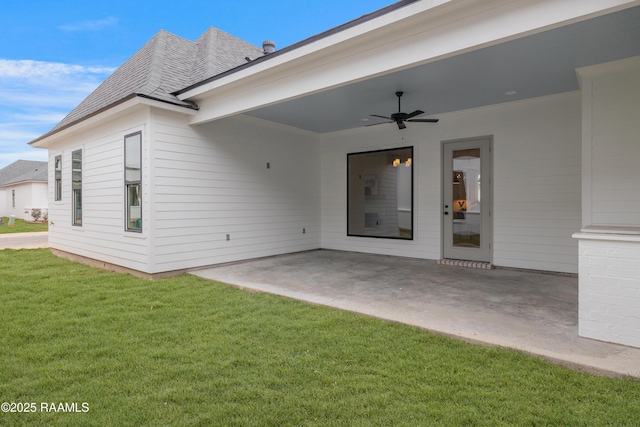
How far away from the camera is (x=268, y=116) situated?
6.85 meters

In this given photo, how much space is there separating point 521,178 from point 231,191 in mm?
5187

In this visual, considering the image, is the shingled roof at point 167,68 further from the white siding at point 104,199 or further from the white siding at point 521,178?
the white siding at point 521,178

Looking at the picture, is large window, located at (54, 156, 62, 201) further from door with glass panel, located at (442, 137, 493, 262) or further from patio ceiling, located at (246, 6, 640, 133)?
door with glass panel, located at (442, 137, 493, 262)

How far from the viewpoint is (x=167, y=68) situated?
6.46 meters

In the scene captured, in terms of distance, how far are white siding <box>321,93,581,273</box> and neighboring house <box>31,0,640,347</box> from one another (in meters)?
0.02

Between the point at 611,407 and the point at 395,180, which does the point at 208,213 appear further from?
the point at 611,407

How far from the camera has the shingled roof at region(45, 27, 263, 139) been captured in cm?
584

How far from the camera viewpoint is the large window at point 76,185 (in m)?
7.27

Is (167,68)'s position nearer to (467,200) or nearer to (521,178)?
(467,200)

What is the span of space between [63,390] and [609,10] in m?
4.71

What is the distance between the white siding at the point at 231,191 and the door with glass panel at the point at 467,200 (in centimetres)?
318

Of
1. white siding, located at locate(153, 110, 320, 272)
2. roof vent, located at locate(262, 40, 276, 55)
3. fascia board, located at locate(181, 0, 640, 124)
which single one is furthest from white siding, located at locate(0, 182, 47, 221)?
fascia board, located at locate(181, 0, 640, 124)

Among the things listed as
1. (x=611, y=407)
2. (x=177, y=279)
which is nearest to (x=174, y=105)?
(x=177, y=279)

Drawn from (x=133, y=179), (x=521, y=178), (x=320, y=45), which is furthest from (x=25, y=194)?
(x=521, y=178)
